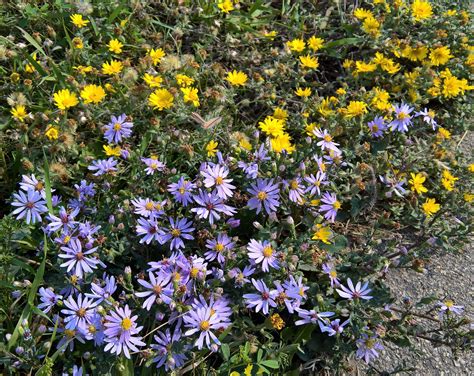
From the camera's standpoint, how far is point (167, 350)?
2027 mm

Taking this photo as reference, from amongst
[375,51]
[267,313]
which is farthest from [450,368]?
[375,51]

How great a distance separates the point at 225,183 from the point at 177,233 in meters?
0.33

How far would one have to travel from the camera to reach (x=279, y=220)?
8.57 feet

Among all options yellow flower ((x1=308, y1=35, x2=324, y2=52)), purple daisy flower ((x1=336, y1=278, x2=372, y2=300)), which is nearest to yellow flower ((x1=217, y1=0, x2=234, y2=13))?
yellow flower ((x1=308, y1=35, x2=324, y2=52))

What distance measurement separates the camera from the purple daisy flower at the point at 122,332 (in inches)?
77.5

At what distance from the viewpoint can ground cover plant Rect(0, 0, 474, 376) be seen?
212 centimetres

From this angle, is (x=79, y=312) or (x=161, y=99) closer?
(x=79, y=312)

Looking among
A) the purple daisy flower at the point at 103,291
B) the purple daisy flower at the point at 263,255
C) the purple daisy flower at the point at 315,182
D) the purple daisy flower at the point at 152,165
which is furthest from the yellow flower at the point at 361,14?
the purple daisy flower at the point at 103,291

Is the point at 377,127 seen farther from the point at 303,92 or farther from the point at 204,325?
the point at 204,325

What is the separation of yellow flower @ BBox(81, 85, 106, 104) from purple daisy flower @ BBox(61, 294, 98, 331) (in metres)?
1.18

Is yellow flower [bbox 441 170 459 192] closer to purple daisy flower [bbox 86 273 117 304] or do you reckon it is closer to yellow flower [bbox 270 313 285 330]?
yellow flower [bbox 270 313 285 330]

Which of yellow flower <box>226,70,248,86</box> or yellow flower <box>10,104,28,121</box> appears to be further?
yellow flower <box>226,70,248,86</box>

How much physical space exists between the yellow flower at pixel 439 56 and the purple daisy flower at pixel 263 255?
2006 millimetres

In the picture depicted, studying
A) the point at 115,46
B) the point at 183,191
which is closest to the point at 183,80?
the point at 115,46
